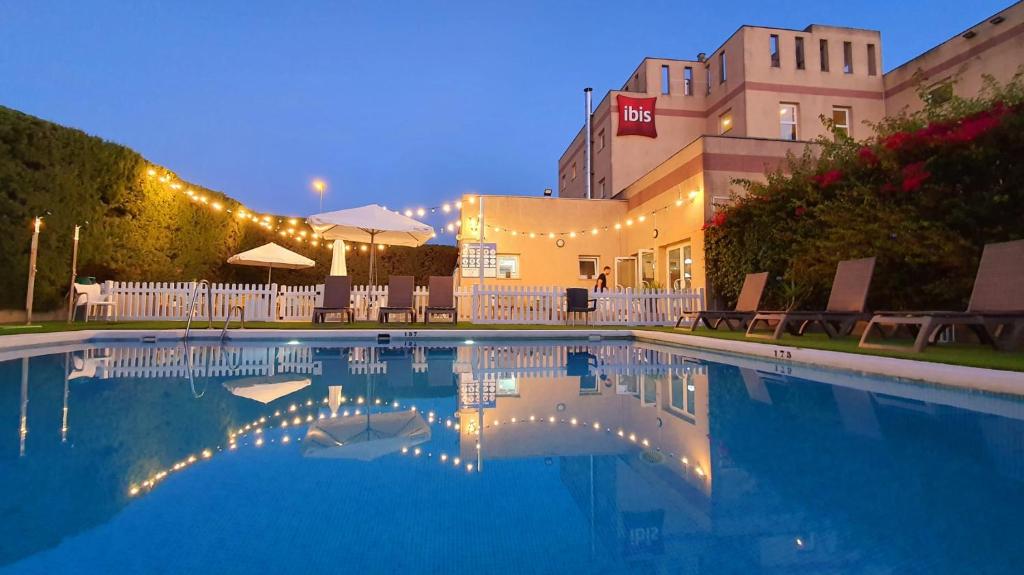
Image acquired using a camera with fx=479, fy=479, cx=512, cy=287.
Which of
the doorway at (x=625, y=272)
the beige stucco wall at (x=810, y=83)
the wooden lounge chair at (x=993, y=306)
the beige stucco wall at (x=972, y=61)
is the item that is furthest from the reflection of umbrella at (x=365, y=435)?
the beige stucco wall at (x=810, y=83)

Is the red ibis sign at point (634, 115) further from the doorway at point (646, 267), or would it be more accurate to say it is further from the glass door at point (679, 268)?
the glass door at point (679, 268)

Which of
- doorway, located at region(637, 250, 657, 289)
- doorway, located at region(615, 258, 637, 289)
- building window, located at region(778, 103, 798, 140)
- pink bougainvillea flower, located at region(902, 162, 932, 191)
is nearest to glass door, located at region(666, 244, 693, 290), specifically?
doorway, located at region(637, 250, 657, 289)

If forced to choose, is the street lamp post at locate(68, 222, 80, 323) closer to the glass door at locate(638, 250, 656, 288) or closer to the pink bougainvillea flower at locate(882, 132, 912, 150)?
the glass door at locate(638, 250, 656, 288)

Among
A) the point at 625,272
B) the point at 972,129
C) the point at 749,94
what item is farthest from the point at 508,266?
the point at 972,129

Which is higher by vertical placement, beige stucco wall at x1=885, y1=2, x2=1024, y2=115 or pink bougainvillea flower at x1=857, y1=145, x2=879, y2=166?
beige stucco wall at x1=885, y1=2, x2=1024, y2=115

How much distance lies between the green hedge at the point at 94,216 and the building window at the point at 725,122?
52.2ft

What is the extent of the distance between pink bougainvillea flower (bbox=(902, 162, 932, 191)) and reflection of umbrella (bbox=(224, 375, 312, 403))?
23.8ft

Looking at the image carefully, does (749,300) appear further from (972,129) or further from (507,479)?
(507,479)

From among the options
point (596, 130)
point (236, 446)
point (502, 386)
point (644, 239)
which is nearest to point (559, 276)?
point (644, 239)

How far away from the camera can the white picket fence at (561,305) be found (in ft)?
36.9

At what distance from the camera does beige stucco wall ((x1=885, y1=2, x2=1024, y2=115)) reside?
12141 mm

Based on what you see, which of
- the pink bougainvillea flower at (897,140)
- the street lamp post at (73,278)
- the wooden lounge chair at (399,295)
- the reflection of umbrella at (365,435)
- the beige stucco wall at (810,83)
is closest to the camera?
the reflection of umbrella at (365,435)

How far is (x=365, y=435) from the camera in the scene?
2.55m

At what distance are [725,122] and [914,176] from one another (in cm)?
1174
